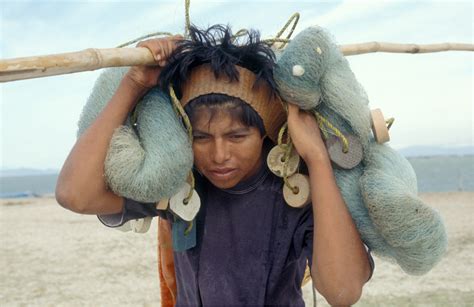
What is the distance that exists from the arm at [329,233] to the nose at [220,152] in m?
0.24

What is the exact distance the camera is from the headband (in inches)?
80.1

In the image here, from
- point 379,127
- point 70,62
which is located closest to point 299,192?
point 379,127

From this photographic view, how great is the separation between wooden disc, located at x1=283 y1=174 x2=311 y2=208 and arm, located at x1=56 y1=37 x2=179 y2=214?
1.98 ft

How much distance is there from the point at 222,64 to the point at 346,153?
0.53 m

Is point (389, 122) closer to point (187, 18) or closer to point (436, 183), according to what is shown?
point (187, 18)

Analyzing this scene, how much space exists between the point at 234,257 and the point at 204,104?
614mm

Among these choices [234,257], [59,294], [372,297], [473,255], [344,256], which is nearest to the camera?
[344,256]

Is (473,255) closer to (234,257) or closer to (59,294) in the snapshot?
(59,294)

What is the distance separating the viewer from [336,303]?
2.02m

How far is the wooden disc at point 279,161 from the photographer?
82.9 inches

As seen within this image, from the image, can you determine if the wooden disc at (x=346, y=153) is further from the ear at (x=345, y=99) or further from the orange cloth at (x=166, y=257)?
the orange cloth at (x=166, y=257)

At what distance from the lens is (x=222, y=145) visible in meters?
1.98

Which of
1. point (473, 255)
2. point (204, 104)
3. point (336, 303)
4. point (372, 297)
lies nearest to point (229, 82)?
point (204, 104)

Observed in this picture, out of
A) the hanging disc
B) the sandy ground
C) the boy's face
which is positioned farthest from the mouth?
the sandy ground
